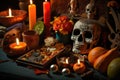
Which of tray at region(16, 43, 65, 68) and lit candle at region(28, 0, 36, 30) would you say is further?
lit candle at region(28, 0, 36, 30)

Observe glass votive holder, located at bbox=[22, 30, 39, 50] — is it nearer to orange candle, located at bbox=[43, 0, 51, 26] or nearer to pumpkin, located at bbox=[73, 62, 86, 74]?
orange candle, located at bbox=[43, 0, 51, 26]

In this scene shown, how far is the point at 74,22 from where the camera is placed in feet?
4.50

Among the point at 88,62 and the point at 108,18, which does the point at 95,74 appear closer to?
the point at 88,62

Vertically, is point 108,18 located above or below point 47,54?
above

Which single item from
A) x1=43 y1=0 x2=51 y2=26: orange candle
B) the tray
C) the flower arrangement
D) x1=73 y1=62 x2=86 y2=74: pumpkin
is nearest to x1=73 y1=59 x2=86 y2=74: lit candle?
x1=73 y1=62 x2=86 y2=74: pumpkin

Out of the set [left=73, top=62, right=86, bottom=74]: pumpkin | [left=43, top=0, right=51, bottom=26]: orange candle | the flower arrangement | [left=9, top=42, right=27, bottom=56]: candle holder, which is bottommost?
[left=73, top=62, right=86, bottom=74]: pumpkin

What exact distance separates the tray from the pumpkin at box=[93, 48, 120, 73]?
0.21 m

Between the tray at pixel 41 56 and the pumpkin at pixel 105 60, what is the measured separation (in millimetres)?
211

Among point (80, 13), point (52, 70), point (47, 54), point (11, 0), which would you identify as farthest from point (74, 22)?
point (11, 0)

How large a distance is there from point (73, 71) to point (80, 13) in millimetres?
450

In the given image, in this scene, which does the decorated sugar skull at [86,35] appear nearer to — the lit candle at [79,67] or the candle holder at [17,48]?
the lit candle at [79,67]

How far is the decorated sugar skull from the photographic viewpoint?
1.21m

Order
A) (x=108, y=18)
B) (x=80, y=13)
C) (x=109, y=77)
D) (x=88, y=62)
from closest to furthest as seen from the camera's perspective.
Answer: (x=109, y=77), (x=88, y=62), (x=108, y=18), (x=80, y=13)

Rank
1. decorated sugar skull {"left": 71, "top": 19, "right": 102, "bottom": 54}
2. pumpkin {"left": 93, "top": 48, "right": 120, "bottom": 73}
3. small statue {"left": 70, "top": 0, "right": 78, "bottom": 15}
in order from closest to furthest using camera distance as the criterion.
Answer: pumpkin {"left": 93, "top": 48, "right": 120, "bottom": 73} → decorated sugar skull {"left": 71, "top": 19, "right": 102, "bottom": 54} → small statue {"left": 70, "top": 0, "right": 78, "bottom": 15}
